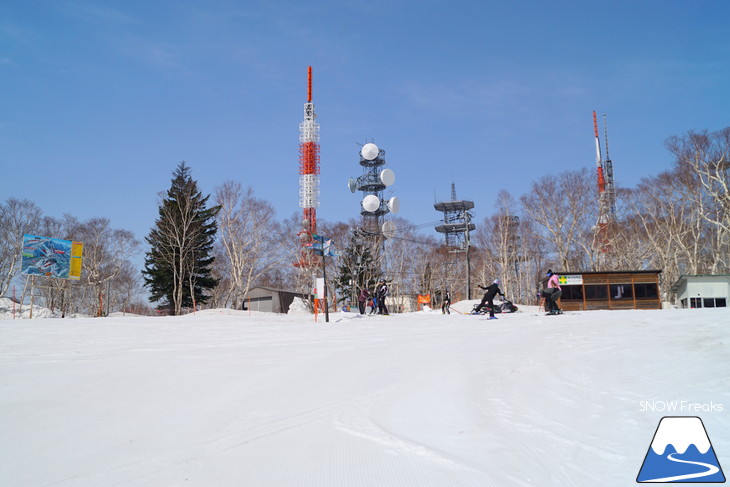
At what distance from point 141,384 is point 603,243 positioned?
4205cm

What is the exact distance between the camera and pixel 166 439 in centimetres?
483

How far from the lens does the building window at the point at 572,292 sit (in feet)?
93.7

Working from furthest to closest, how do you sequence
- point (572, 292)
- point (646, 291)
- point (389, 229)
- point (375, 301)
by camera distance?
point (389, 229), point (572, 292), point (646, 291), point (375, 301)

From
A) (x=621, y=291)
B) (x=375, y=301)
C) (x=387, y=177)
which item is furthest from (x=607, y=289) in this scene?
(x=387, y=177)

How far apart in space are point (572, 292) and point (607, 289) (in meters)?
1.93

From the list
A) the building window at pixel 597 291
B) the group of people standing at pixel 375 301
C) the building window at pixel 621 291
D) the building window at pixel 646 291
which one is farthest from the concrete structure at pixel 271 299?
the building window at pixel 646 291

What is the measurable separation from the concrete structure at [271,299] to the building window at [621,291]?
93.7 ft

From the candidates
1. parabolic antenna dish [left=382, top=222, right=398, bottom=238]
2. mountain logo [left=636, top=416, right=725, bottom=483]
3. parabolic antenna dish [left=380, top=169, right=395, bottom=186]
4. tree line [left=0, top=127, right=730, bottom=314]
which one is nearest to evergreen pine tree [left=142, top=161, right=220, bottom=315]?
tree line [left=0, top=127, right=730, bottom=314]

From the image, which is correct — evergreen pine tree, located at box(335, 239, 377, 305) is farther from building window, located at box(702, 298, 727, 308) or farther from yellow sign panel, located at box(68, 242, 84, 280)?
building window, located at box(702, 298, 727, 308)

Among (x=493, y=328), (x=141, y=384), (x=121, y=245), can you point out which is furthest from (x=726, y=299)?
(x=121, y=245)

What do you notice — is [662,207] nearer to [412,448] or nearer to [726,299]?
[726,299]

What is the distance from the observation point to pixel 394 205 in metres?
62.8

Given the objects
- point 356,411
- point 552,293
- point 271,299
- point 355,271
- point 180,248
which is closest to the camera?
point 356,411

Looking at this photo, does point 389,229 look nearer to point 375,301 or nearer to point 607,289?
point 375,301
